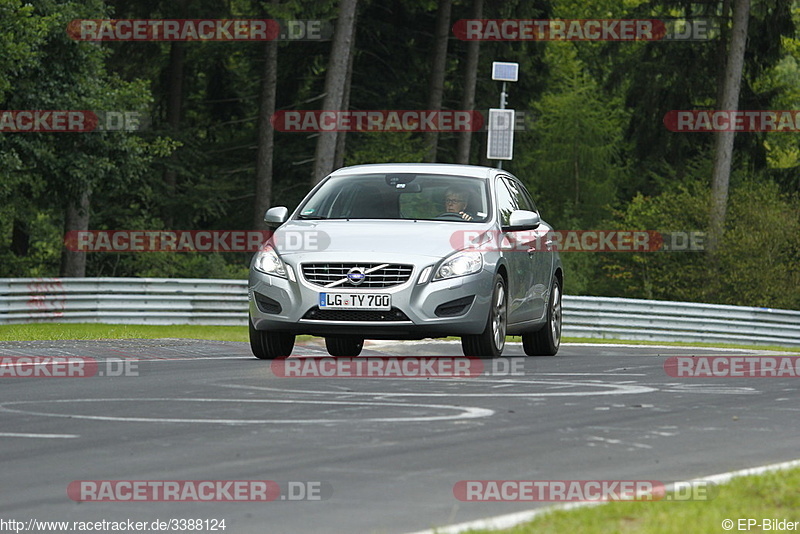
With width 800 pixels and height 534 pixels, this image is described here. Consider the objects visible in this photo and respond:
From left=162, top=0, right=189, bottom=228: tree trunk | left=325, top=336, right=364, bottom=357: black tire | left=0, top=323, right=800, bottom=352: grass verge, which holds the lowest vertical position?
left=0, top=323, right=800, bottom=352: grass verge

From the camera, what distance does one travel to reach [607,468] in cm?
792

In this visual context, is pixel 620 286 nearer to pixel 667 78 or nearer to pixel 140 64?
pixel 667 78

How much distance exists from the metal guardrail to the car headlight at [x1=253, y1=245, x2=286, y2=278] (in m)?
13.5

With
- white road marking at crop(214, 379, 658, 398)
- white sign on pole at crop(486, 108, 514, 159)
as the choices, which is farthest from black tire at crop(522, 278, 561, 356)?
white sign on pole at crop(486, 108, 514, 159)

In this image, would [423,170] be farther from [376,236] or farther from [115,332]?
[115,332]

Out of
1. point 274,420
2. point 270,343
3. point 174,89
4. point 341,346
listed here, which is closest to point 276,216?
point 270,343

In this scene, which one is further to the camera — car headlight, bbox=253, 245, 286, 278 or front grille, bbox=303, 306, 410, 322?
car headlight, bbox=253, 245, 286, 278

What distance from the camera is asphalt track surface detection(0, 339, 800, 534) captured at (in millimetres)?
6812

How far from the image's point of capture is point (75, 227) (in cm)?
3731

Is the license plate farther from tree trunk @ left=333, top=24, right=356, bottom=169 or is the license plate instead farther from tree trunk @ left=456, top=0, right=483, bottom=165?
tree trunk @ left=456, top=0, right=483, bottom=165

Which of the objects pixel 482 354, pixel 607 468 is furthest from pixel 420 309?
pixel 607 468

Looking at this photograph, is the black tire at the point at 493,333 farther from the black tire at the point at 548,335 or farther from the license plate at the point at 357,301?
the black tire at the point at 548,335

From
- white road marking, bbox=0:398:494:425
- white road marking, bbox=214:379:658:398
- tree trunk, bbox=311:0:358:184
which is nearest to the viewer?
white road marking, bbox=0:398:494:425

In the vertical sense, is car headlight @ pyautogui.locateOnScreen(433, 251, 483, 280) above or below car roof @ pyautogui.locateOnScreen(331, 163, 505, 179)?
below
